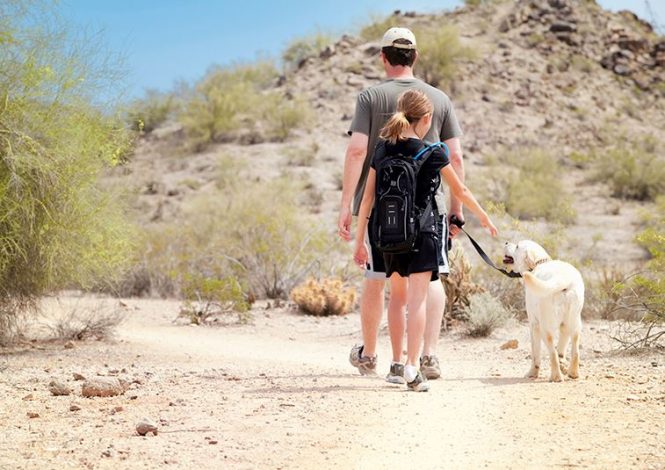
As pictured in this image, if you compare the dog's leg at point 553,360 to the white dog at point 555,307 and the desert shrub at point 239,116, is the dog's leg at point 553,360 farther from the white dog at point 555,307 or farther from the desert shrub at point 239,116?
the desert shrub at point 239,116

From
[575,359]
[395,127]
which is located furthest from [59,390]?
[575,359]

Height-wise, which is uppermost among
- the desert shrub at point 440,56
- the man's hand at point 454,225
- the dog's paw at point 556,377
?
the desert shrub at point 440,56

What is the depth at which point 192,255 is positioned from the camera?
1852 centimetres

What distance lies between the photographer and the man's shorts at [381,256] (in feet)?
23.0

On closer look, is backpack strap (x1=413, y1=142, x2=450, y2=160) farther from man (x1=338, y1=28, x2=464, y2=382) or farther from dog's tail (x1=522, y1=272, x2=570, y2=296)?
dog's tail (x1=522, y1=272, x2=570, y2=296)

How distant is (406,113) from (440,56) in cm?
3339

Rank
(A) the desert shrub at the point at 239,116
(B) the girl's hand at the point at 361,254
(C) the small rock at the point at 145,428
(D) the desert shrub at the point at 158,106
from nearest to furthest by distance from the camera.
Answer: (C) the small rock at the point at 145,428, (B) the girl's hand at the point at 361,254, (A) the desert shrub at the point at 239,116, (D) the desert shrub at the point at 158,106

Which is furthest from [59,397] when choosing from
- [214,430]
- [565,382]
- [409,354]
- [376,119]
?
[565,382]

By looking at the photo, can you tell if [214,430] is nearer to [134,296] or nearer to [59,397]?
[59,397]

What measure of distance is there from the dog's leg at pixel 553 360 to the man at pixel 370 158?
82cm

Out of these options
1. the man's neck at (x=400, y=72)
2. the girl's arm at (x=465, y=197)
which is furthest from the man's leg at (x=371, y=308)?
the man's neck at (x=400, y=72)

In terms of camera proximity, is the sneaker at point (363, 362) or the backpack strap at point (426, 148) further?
the sneaker at point (363, 362)

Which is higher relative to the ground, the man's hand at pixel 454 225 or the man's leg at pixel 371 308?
the man's hand at pixel 454 225

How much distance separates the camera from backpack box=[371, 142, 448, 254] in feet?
22.0
